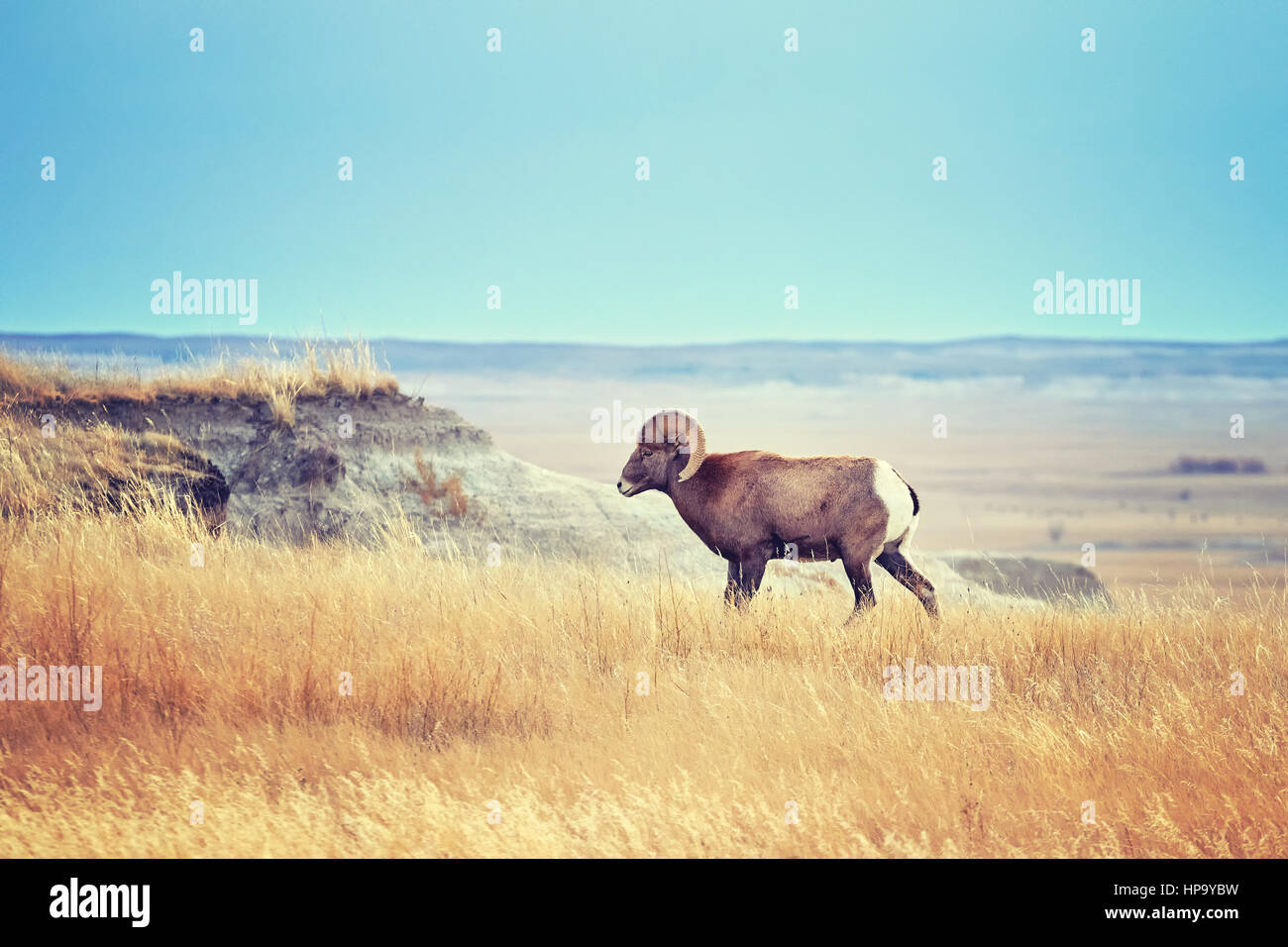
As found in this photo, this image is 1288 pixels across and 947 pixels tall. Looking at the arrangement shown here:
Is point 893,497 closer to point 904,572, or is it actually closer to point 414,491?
point 904,572

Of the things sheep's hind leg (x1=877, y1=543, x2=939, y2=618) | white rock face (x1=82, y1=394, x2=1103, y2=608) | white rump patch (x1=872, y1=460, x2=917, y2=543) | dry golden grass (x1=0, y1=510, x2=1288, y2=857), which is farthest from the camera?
white rock face (x1=82, y1=394, x2=1103, y2=608)

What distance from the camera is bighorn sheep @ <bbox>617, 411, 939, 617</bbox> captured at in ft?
32.6

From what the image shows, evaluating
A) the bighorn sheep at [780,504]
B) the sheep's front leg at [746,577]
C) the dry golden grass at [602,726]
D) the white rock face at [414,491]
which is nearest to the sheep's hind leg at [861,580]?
the bighorn sheep at [780,504]

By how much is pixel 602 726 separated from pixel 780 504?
4.03 m

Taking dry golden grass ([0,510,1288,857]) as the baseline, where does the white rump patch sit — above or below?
above

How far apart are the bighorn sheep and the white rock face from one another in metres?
4.12

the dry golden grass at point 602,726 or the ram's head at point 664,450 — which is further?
the ram's head at point 664,450

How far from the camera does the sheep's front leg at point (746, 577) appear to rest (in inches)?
394

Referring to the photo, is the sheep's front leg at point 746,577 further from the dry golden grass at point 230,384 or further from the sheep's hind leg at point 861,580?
the dry golden grass at point 230,384

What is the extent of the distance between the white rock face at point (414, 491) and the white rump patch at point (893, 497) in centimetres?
470

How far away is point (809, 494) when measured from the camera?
9.98 metres

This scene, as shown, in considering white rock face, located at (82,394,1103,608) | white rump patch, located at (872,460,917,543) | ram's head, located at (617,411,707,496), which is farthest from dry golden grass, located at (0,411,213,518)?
white rump patch, located at (872,460,917,543)

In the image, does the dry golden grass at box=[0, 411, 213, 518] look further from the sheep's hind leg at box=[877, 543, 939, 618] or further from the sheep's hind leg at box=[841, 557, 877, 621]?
the sheep's hind leg at box=[877, 543, 939, 618]

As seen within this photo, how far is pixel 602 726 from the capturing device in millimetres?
6668
